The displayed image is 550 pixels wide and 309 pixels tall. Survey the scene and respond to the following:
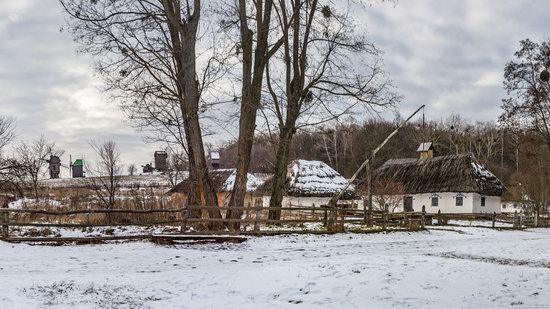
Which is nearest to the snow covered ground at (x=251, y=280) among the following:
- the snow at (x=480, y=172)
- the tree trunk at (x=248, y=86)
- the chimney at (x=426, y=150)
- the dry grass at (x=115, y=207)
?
the tree trunk at (x=248, y=86)

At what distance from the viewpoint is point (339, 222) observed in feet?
75.4

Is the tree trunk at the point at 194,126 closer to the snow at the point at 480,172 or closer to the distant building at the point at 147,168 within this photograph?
the snow at the point at 480,172

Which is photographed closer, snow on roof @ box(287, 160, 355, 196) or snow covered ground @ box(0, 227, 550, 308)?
snow covered ground @ box(0, 227, 550, 308)

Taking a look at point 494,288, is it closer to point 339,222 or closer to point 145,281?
point 145,281

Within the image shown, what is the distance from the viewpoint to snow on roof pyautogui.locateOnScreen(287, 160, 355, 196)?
154 ft

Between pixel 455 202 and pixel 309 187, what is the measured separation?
1421 centimetres

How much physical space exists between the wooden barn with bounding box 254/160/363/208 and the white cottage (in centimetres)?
370

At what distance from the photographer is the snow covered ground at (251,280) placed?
8617 mm

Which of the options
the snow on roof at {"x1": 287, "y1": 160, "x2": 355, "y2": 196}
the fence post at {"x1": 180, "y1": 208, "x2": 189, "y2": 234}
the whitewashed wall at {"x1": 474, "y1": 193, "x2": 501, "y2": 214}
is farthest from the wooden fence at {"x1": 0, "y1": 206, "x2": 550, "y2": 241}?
the whitewashed wall at {"x1": 474, "y1": 193, "x2": 501, "y2": 214}

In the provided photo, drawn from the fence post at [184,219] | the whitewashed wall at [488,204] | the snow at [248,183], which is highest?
the snow at [248,183]

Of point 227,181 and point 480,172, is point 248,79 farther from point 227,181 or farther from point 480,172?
point 480,172

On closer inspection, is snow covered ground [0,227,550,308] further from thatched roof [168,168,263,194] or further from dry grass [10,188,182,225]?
thatched roof [168,168,263,194]

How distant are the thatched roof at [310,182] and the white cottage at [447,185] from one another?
3.79 m

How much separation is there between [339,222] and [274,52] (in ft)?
25.4
